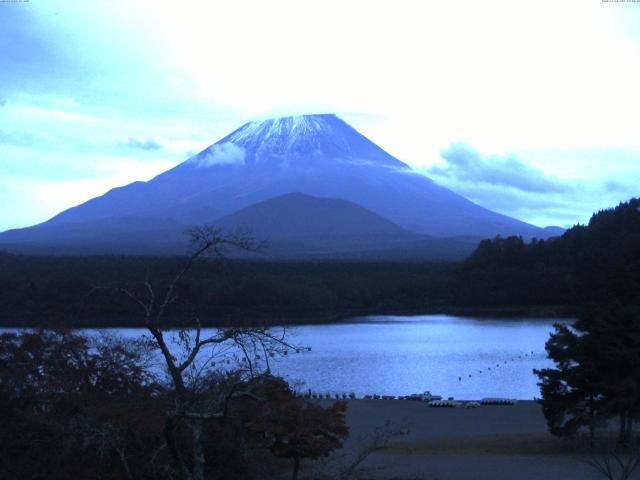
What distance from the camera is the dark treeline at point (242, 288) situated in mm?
42875

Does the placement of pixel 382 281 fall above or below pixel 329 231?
below

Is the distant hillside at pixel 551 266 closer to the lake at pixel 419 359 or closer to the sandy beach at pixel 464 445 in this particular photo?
the lake at pixel 419 359

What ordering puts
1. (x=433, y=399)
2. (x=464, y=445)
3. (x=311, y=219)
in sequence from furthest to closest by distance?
1. (x=311, y=219)
2. (x=433, y=399)
3. (x=464, y=445)

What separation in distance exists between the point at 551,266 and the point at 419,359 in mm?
28917

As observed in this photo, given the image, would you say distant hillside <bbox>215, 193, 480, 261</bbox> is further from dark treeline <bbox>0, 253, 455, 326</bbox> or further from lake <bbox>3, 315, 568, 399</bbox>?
lake <bbox>3, 315, 568, 399</bbox>

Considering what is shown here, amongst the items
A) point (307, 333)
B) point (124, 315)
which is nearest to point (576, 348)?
point (307, 333)

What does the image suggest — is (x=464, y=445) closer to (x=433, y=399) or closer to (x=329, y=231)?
(x=433, y=399)

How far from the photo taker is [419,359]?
30.4 meters

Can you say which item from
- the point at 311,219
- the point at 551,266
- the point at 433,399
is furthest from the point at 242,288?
the point at 311,219

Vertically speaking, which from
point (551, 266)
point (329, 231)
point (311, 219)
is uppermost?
point (311, 219)

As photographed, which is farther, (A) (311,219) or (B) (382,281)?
(A) (311,219)

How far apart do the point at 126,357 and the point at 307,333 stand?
3016cm

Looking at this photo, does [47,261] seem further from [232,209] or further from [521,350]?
[232,209]

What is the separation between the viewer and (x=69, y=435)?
866cm
